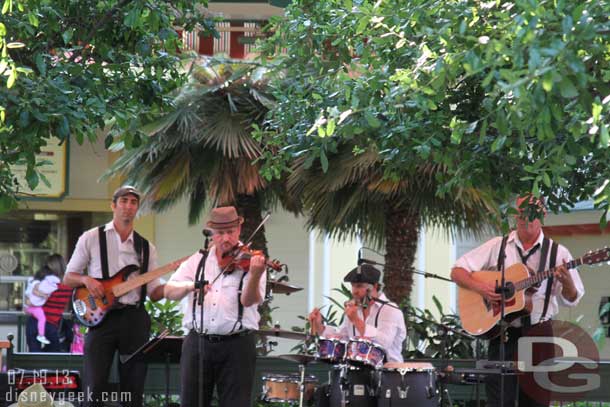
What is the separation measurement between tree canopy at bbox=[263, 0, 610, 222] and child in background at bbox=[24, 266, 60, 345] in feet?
21.7

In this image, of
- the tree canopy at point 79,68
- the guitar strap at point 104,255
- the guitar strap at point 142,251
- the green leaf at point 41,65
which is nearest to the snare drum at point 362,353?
the guitar strap at point 142,251

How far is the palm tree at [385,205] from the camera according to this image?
13.1 m

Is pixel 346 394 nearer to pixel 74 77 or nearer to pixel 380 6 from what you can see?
pixel 74 77

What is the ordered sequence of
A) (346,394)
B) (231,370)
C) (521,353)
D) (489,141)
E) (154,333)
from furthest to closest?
(154,333) < (346,394) < (521,353) < (231,370) < (489,141)

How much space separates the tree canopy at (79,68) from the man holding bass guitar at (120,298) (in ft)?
3.77

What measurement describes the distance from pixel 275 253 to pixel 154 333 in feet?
25.2

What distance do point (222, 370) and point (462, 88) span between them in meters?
2.71

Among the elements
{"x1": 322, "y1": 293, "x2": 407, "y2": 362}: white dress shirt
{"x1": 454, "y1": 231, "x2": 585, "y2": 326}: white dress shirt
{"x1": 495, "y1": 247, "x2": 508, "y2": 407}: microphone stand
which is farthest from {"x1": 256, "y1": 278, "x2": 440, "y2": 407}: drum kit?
{"x1": 495, "y1": 247, "x2": 508, "y2": 407}: microphone stand

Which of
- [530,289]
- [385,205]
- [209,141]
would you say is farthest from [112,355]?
[385,205]

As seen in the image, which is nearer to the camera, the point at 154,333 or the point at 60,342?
the point at 154,333

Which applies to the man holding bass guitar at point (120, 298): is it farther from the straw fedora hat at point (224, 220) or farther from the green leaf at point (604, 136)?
the green leaf at point (604, 136)

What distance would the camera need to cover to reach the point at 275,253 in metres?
20.5

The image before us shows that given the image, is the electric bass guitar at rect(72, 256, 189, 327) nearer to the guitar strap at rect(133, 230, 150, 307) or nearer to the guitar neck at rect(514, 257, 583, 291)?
the guitar strap at rect(133, 230, 150, 307)

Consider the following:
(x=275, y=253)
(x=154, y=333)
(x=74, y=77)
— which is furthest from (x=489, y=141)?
(x=275, y=253)
